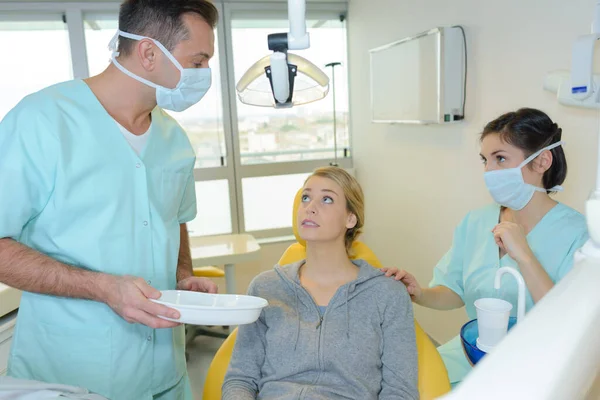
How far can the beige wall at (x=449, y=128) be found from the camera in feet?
6.05

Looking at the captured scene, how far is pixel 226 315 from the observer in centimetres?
103

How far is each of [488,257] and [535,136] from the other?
0.43m

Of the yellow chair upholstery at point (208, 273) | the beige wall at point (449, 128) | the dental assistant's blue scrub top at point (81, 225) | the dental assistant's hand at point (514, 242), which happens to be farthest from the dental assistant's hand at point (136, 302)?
the yellow chair upholstery at point (208, 273)

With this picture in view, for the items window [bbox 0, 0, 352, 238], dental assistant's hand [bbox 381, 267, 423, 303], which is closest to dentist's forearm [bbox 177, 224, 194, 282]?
dental assistant's hand [bbox 381, 267, 423, 303]

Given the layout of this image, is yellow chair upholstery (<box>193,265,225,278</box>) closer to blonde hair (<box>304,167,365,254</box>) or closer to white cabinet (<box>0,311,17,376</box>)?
white cabinet (<box>0,311,17,376</box>)

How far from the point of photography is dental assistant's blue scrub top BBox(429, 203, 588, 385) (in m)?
1.46

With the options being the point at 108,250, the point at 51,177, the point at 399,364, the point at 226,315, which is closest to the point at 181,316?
the point at 226,315

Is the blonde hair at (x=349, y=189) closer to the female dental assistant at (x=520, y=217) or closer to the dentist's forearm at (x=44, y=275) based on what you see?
the female dental assistant at (x=520, y=217)

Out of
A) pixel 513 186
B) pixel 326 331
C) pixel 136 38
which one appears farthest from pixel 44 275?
pixel 513 186

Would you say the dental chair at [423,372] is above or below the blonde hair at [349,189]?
below

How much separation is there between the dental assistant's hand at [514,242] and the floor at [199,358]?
193 cm

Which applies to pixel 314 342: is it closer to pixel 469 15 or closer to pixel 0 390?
pixel 0 390

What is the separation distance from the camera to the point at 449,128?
258 cm

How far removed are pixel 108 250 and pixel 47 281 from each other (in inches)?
6.6
